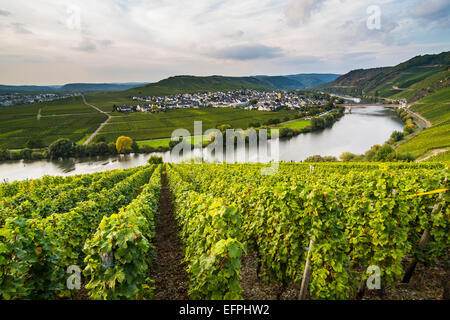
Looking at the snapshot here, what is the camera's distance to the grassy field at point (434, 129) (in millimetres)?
38219

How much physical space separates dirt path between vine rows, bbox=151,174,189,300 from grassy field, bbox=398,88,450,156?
4260 cm

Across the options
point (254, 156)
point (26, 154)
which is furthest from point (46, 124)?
point (254, 156)

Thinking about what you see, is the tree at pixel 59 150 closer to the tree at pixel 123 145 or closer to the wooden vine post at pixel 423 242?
the tree at pixel 123 145

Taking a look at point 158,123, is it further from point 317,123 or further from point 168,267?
point 168,267

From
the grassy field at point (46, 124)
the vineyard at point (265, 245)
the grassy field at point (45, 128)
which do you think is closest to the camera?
the vineyard at point (265, 245)

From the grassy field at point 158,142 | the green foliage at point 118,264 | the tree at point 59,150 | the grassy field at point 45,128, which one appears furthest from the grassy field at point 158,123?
the green foliage at point 118,264

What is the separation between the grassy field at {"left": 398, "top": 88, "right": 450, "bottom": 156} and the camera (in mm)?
38219

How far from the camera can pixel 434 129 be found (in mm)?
53031

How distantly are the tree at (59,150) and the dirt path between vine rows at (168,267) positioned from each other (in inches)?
2572

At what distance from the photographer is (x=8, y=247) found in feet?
11.1

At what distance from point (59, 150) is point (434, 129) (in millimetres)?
98244

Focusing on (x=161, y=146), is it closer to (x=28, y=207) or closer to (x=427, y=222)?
(x=28, y=207)

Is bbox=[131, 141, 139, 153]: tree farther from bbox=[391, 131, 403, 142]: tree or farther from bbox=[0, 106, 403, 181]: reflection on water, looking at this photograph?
bbox=[391, 131, 403, 142]: tree
